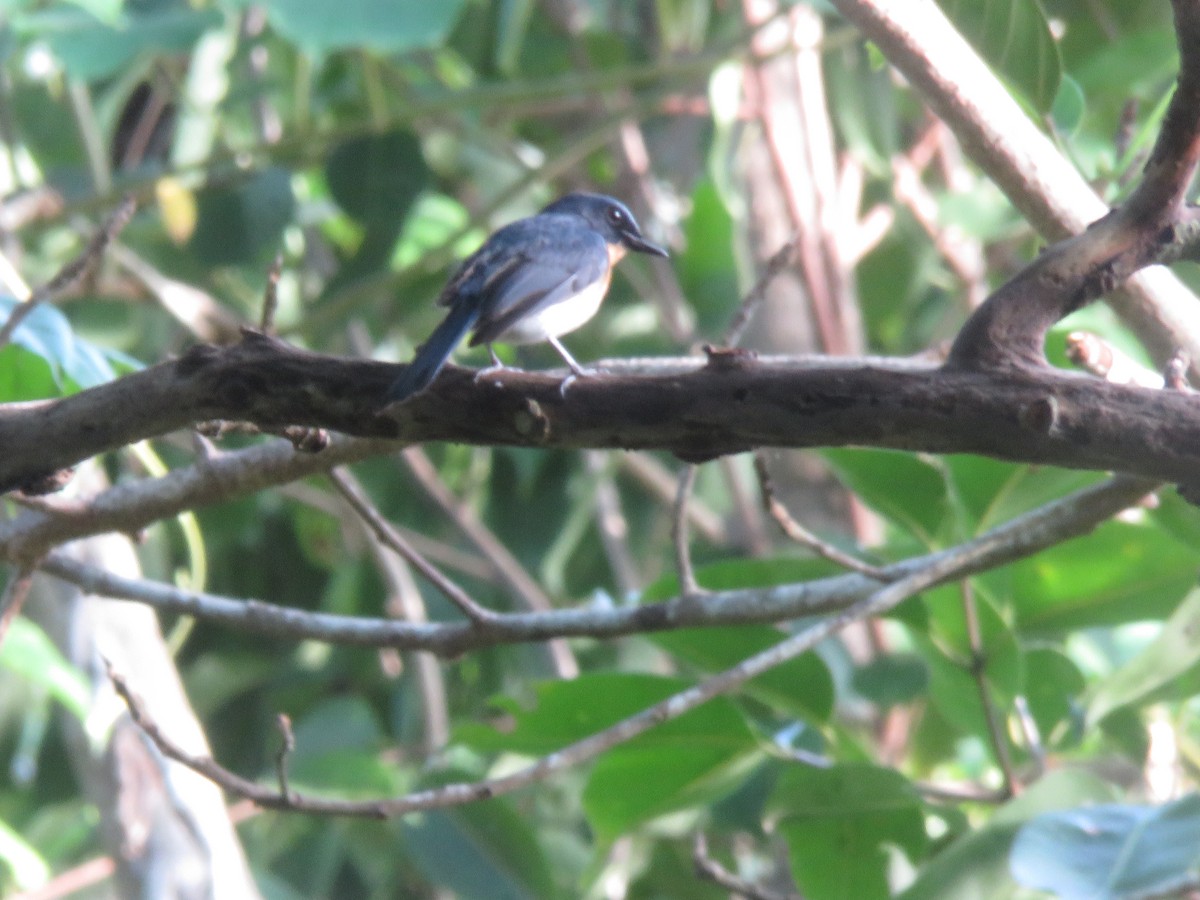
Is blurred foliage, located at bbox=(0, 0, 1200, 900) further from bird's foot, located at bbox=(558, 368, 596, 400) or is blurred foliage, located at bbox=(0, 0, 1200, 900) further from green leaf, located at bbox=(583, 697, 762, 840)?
bird's foot, located at bbox=(558, 368, 596, 400)

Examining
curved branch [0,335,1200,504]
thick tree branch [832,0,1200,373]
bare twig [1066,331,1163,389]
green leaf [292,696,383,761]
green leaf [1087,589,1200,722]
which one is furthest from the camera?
green leaf [292,696,383,761]

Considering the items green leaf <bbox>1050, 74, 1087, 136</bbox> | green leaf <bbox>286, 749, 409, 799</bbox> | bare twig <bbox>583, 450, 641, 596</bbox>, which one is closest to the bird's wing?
green leaf <bbox>1050, 74, 1087, 136</bbox>

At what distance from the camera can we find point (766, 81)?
14.5 feet

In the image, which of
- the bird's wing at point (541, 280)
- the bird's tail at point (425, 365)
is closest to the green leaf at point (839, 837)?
the bird's wing at point (541, 280)

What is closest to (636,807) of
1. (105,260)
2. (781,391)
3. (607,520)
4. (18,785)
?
(781,391)

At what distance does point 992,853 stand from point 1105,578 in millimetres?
599

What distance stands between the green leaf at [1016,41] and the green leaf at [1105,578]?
792 millimetres

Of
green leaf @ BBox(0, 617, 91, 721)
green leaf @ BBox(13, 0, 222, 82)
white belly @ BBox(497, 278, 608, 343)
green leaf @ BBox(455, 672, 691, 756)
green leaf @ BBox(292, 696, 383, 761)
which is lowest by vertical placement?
green leaf @ BBox(455, 672, 691, 756)

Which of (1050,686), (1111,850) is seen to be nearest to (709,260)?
(1050,686)

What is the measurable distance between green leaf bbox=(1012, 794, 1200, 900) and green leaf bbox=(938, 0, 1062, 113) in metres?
1.08

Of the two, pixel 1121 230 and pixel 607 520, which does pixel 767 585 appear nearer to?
pixel 1121 230

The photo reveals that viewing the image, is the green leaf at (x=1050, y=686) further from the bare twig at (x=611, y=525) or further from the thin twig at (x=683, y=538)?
the bare twig at (x=611, y=525)

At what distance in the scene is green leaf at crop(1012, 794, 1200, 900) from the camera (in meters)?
1.98

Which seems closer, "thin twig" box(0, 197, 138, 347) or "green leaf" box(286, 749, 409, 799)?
"thin twig" box(0, 197, 138, 347)
